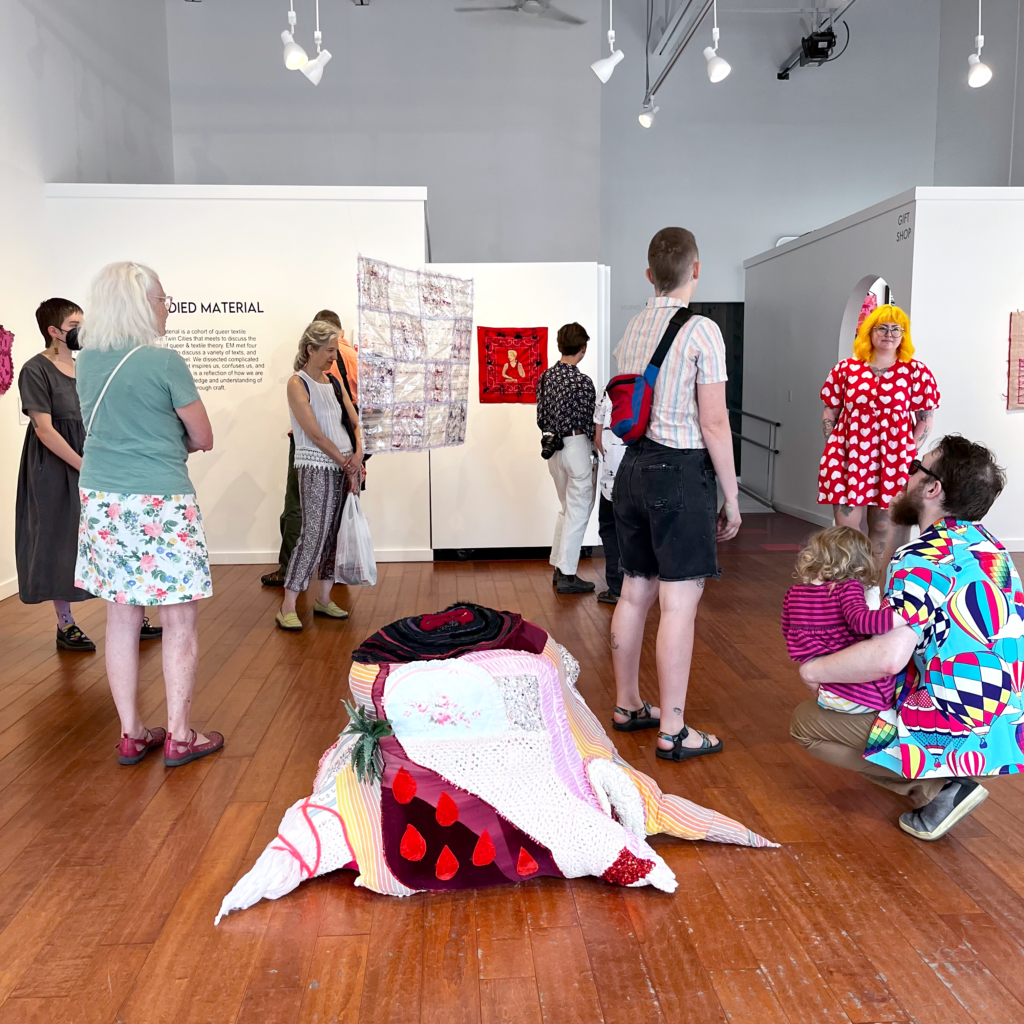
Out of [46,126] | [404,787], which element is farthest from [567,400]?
[46,126]

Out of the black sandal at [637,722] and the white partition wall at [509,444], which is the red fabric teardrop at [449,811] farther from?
the white partition wall at [509,444]

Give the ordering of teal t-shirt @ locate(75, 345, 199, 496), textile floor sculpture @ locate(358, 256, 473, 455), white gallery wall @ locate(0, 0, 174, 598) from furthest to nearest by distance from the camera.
→ white gallery wall @ locate(0, 0, 174, 598) → textile floor sculpture @ locate(358, 256, 473, 455) → teal t-shirt @ locate(75, 345, 199, 496)

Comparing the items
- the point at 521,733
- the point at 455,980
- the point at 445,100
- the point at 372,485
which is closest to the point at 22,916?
the point at 455,980

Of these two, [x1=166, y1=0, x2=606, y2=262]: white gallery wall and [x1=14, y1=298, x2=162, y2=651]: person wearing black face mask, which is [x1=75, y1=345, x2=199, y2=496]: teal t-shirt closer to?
[x1=14, y1=298, x2=162, y2=651]: person wearing black face mask

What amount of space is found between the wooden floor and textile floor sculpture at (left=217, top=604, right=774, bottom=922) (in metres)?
0.07

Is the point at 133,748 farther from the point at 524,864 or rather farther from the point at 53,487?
the point at 53,487

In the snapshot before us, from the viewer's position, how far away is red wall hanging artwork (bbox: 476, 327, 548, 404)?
21.7 feet

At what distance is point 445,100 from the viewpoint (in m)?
9.59

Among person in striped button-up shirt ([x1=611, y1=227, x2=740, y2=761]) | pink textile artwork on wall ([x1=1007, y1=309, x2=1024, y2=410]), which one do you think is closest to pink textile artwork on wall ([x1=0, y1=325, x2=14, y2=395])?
person in striped button-up shirt ([x1=611, y1=227, x2=740, y2=761])

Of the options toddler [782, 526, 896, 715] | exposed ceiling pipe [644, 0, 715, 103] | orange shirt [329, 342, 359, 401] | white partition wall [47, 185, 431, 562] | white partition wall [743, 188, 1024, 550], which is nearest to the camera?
toddler [782, 526, 896, 715]

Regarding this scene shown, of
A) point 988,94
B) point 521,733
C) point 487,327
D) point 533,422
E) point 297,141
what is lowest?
point 521,733

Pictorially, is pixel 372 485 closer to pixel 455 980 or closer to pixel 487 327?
pixel 487 327

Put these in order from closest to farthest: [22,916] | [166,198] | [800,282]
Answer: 1. [22,916]
2. [166,198]
3. [800,282]

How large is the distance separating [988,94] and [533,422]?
24.9ft
